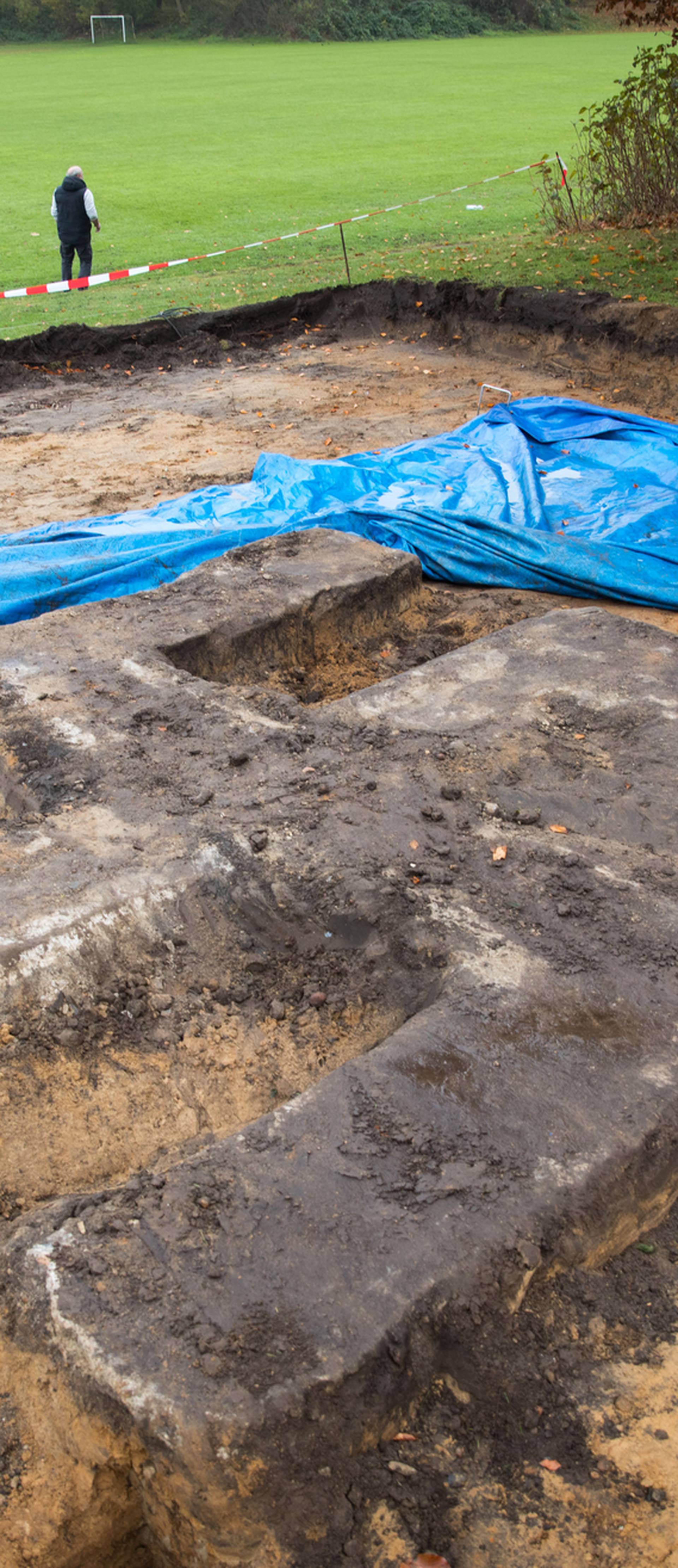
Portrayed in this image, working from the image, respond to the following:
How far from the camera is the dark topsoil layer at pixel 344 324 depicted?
1073cm

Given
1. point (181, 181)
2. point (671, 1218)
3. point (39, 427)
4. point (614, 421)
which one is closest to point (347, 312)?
point (39, 427)

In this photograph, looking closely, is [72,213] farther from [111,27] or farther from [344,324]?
[111,27]

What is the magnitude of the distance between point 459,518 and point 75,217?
980cm

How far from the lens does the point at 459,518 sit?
286 inches

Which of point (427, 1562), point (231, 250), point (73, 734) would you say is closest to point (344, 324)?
point (231, 250)

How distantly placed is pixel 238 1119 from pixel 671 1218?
4.50 ft

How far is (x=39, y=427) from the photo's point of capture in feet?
34.3

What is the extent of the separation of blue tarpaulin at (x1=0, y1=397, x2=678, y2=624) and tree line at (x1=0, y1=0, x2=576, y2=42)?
46.3 m

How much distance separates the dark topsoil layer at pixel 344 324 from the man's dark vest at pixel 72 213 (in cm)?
250

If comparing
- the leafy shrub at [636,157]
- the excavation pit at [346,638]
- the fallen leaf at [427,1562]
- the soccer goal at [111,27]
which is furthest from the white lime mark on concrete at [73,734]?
the soccer goal at [111,27]

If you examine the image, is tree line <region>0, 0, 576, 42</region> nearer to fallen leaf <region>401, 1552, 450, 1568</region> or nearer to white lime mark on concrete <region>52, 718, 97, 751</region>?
white lime mark on concrete <region>52, 718, 97, 751</region>

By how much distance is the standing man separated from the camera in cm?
1388

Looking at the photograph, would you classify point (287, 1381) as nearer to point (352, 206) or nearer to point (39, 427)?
point (39, 427)

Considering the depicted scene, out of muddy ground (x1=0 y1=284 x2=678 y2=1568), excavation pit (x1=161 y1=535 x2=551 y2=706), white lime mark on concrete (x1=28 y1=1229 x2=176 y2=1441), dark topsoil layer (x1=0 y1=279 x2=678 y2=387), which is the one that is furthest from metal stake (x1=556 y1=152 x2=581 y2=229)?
white lime mark on concrete (x1=28 y1=1229 x2=176 y2=1441)
